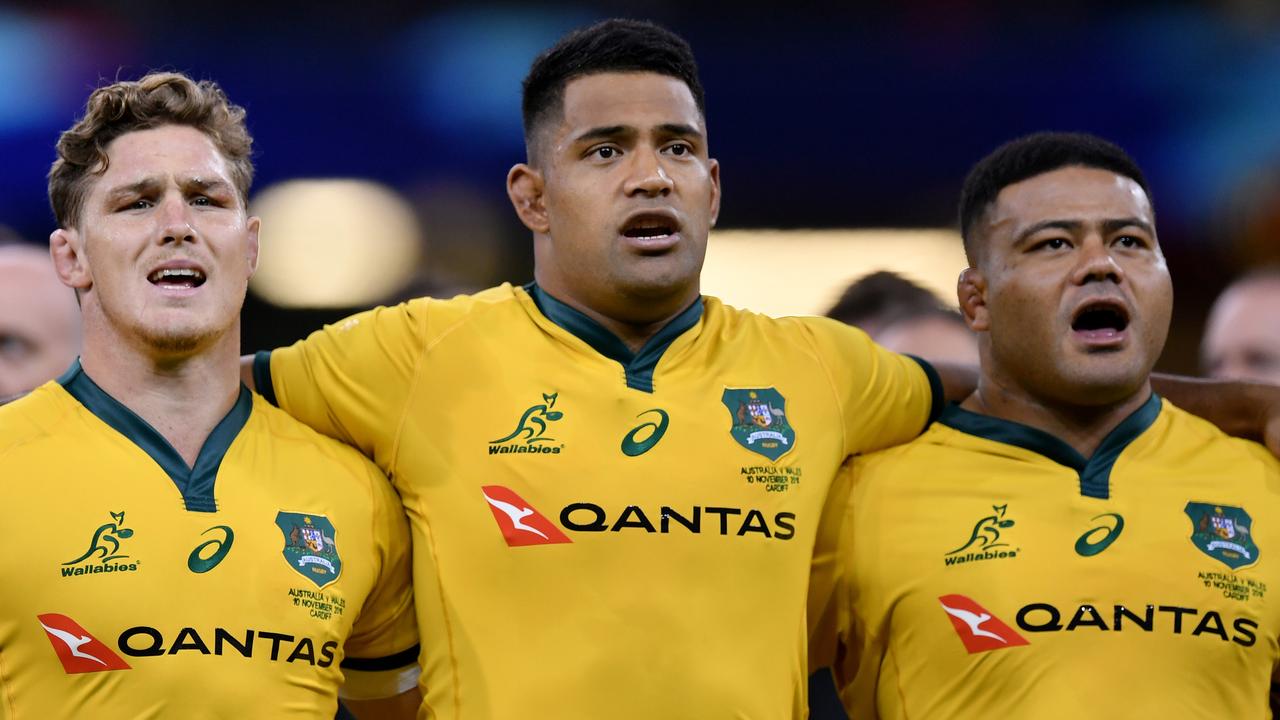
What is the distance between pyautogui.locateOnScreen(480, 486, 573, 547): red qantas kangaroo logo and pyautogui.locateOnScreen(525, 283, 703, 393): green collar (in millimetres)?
350

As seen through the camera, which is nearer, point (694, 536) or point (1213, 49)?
point (694, 536)

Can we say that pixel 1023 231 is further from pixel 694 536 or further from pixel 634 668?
pixel 634 668

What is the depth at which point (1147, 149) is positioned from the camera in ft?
25.3

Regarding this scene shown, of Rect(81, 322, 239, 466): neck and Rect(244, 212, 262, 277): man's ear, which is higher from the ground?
Rect(244, 212, 262, 277): man's ear

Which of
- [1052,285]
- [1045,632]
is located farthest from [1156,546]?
[1052,285]

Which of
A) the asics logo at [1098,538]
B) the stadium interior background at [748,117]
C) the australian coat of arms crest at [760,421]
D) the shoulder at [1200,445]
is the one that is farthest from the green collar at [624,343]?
the stadium interior background at [748,117]

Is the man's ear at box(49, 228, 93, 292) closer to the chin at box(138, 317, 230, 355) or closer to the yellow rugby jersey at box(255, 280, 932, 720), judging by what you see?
the chin at box(138, 317, 230, 355)

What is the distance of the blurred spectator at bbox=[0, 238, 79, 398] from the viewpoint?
14.9 feet

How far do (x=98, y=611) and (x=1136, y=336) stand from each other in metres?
2.17

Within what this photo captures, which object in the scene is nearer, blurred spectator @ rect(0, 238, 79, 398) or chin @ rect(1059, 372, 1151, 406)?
chin @ rect(1059, 372, 1151, 406)

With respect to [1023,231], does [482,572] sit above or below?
below

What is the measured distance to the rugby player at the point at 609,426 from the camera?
9.66ft

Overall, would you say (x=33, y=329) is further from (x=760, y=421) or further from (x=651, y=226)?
(x=760, y=421)

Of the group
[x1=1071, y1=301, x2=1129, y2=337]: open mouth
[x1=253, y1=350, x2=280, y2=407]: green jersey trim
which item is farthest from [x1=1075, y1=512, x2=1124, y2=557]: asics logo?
[x1=253, y1=350, x2=280, y2=407]: green jersey trim
